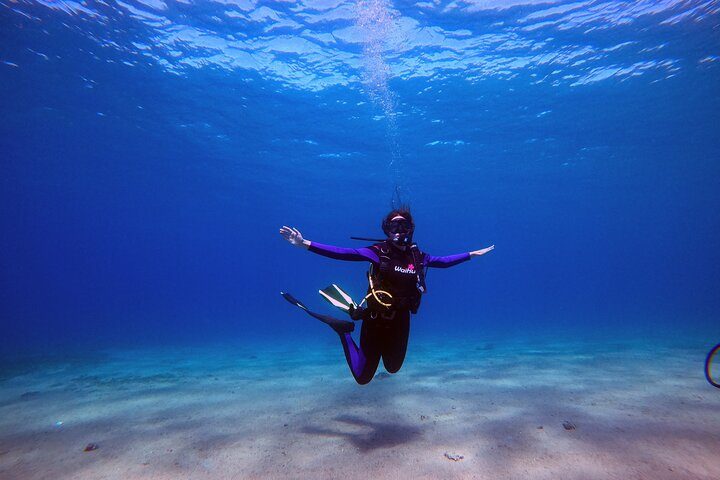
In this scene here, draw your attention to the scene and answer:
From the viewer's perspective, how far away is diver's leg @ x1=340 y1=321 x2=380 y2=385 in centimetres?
512

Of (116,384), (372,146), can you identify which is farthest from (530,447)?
(372,146)

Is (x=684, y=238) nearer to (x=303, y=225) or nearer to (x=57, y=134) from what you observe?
(x=303, y=225)

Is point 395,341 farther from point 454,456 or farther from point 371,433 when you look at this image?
point 454,456

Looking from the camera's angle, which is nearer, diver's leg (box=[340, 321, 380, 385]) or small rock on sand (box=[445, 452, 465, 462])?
small rock on sand (box=[445, 452, 465, 462])

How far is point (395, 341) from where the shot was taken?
16.9 ft

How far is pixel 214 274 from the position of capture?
5733 inches

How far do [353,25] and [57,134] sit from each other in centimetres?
2509

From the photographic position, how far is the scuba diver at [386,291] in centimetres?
480

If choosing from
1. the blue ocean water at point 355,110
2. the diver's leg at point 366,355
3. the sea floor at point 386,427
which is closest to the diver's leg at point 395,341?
the diver's leg at point 366,355

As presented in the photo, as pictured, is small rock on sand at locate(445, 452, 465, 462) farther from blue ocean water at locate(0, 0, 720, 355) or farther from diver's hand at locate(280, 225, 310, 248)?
blue ocean water at locate(0, 0, 720, 355)

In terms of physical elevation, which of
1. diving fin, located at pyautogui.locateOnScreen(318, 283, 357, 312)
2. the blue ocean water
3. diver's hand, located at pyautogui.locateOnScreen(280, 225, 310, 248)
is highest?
the blue ocean water

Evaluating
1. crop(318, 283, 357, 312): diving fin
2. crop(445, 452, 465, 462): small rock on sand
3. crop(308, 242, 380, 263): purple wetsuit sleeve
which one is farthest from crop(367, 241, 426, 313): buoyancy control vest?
crop(445, 452, 465, 462): small rock on sand

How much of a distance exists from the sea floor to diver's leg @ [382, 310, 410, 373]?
101 cm

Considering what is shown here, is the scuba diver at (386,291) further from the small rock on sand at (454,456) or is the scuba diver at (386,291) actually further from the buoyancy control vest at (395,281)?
the small rock on sand at (454,456)
